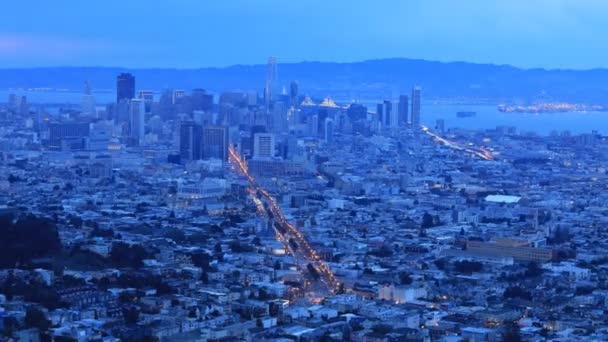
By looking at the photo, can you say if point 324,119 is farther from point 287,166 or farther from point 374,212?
point 374,212

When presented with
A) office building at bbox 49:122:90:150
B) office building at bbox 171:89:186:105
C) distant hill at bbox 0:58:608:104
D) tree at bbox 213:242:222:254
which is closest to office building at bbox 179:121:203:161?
office building at bbox 49:122:90:150

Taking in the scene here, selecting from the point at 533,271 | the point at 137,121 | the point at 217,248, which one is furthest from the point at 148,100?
the point at 533,271

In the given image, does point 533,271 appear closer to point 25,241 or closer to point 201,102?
point 25,241

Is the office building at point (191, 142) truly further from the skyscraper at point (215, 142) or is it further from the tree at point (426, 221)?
the tree at point (426, 221)

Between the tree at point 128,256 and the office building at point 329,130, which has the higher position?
the office building at point 329,130

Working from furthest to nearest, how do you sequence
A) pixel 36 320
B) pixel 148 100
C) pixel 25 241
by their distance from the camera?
pixel 148 100 → pixel 25 241 → pixel 36 320

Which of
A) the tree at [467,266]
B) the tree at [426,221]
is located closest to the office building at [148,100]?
the tree at [426,221]

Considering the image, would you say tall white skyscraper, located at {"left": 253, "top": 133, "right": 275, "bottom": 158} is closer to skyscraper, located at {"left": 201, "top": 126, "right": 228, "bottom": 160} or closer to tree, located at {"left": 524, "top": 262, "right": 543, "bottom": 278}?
skyscraper, located at {"left": 201, "top": 126, "right": 228, "bottom": 160}

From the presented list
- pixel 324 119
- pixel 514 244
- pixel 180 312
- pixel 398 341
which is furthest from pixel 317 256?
pixel 324 119
